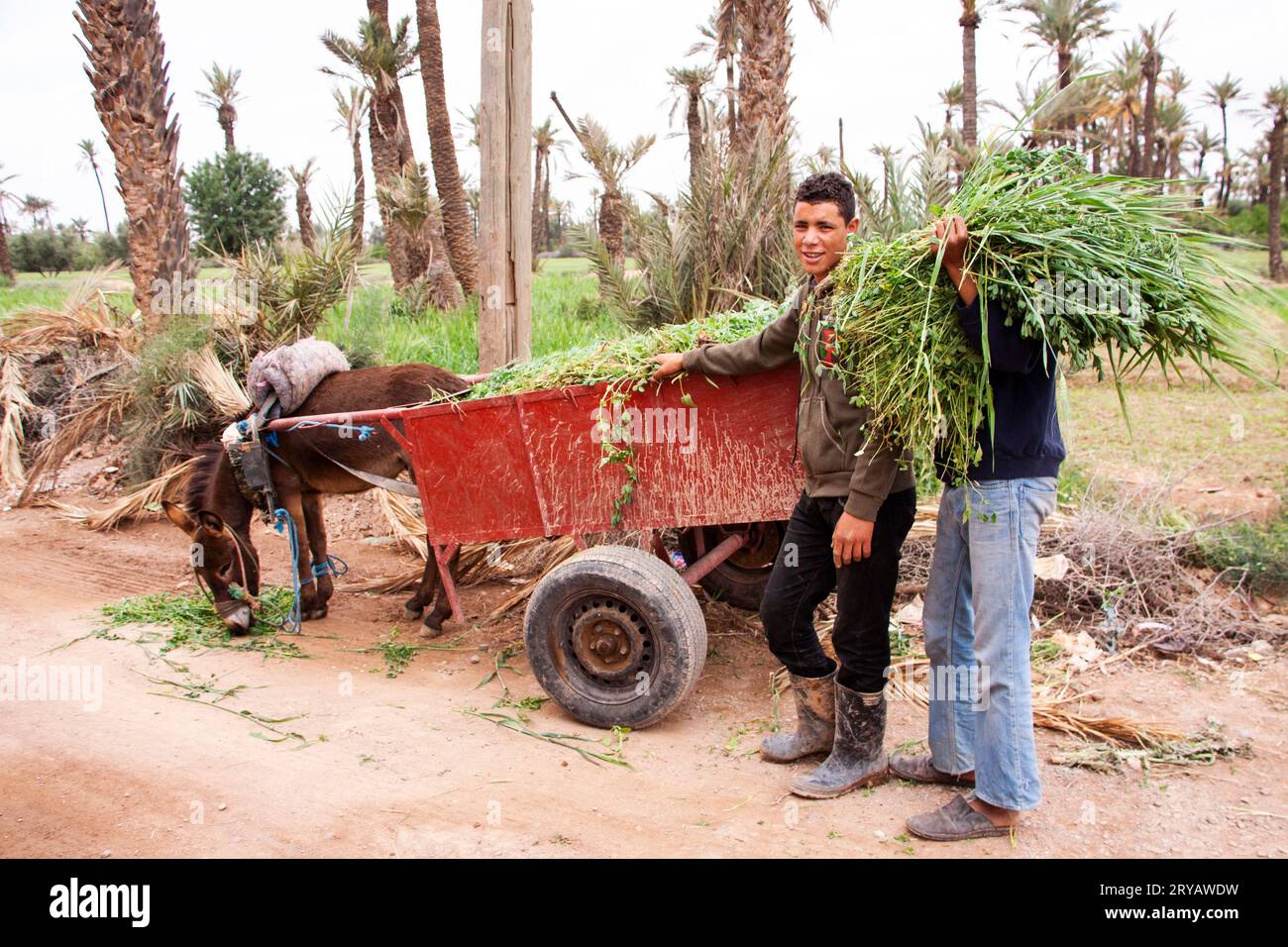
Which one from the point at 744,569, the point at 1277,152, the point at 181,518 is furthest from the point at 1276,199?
the point at 181,518

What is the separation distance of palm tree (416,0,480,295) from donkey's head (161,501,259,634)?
10.1 meters

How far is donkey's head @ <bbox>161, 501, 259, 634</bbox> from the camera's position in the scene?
570 cm

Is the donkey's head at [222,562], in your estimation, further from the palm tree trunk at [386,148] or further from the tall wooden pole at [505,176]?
the palm tree trunk at [386,148]

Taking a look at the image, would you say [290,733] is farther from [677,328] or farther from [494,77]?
[494,77]

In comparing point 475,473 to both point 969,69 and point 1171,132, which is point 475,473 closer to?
point 969,69

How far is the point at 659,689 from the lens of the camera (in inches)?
161

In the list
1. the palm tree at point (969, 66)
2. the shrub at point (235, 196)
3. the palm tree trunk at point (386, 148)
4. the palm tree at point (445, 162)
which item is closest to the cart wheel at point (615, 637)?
the palm tree at point (445, 162)

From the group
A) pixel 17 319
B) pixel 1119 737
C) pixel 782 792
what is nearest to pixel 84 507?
pixel 17 319

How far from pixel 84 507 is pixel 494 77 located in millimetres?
6621

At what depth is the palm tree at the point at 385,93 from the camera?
58.6 feet

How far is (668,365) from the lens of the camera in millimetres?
3910

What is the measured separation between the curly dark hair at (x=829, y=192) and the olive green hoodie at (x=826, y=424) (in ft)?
0.96

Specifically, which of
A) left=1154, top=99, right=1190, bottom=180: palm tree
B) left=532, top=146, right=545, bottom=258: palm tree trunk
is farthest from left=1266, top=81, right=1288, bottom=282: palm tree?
left=532, top=146, right=545, bottom=258: palm tree trunk

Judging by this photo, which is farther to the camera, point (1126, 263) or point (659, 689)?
point (659, 689)
